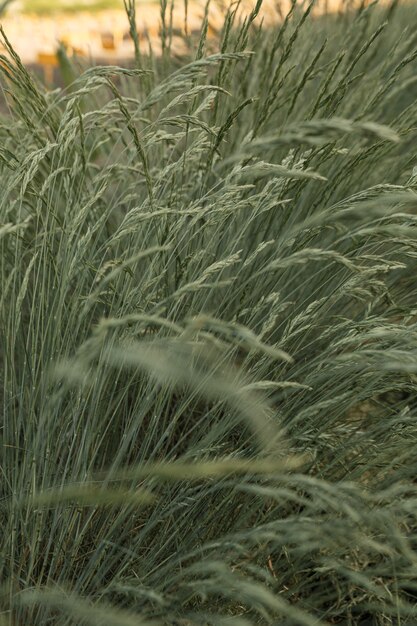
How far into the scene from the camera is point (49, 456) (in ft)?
5.55

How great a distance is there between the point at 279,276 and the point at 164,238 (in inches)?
12.3

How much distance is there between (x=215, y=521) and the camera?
175cm

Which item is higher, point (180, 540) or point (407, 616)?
point (180, 540)

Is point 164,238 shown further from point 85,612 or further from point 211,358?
point 85,612

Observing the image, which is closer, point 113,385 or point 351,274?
point 113,385

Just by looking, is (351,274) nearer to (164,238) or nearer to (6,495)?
(164,238)

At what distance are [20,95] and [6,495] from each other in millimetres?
1051

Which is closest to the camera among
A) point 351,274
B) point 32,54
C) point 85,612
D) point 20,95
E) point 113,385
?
point 85,612

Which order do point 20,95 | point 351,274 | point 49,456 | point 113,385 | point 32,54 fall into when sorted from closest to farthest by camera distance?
point 49,456 → point 113,385 → point 351,274 → point 20,95 → point 32,54

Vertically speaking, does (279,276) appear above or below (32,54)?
below

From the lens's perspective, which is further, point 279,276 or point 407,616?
point 279,276

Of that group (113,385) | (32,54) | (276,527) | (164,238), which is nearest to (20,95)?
(164,238)

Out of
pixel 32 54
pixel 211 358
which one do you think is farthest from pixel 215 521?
pixel 32 54

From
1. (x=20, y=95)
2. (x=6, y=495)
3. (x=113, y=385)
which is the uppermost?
(x=20, y=95)
